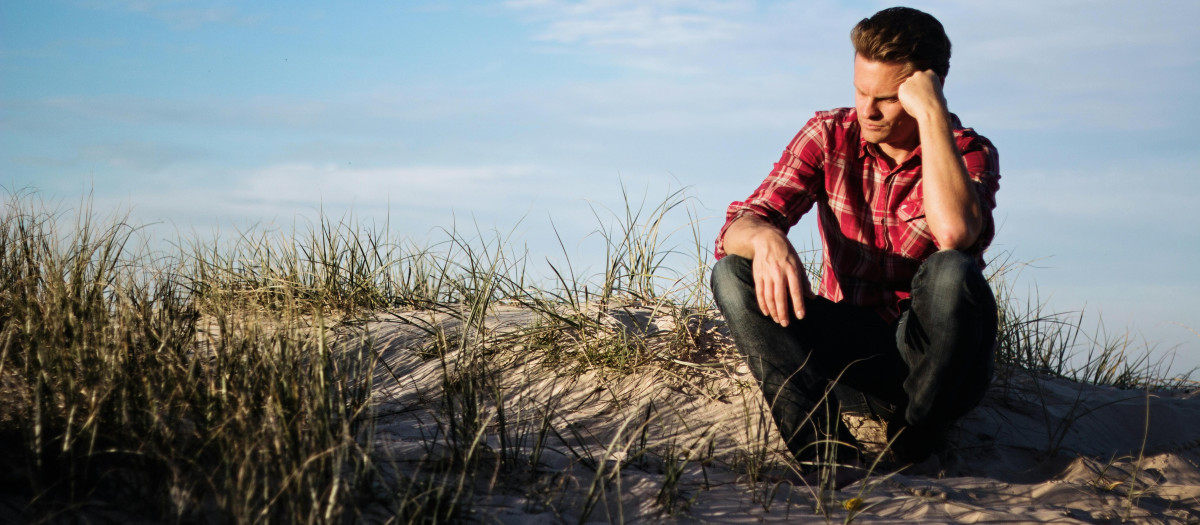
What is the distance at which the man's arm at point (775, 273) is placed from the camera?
8.05 feet

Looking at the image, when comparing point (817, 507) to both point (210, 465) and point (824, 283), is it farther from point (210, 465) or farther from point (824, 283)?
point (210, 465)

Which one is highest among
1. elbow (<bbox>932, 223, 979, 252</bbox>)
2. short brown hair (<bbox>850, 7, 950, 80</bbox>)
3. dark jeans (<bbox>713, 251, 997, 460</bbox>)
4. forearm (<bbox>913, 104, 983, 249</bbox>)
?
short brown hair (<bbox>850, 7, 950, 80</bbox>)

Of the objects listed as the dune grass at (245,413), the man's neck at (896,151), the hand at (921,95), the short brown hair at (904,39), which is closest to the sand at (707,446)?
the dune grass at (245,413)

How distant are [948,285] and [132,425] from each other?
85.4 inches

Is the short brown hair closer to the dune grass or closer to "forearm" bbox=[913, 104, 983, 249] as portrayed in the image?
"forearm" bbox=[913, 104, 983, 249]

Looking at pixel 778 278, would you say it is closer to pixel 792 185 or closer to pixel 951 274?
pixel 951 274

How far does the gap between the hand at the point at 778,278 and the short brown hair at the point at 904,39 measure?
728 mm

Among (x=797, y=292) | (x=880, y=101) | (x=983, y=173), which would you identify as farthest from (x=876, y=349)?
(x=880, y=101)

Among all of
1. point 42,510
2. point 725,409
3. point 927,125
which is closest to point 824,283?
point 725,409

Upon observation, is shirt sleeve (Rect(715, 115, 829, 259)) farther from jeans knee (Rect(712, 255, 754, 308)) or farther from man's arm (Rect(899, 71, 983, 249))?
man's arm (Rect(899, 71, 983, 249))

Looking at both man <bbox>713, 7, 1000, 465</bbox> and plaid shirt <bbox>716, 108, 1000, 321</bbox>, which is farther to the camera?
plaid shirt <bbox>716, 108, 1000, 321</bbox>

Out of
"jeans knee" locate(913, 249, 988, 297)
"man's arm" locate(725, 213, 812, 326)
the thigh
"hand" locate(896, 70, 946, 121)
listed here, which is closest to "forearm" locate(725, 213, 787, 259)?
"man's arm" locate(725, 213, 812, 326)

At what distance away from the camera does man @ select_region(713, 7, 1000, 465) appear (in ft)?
8.30

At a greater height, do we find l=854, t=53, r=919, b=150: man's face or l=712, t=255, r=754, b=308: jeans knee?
l=854, t=53, r=919, b=150: man's face
